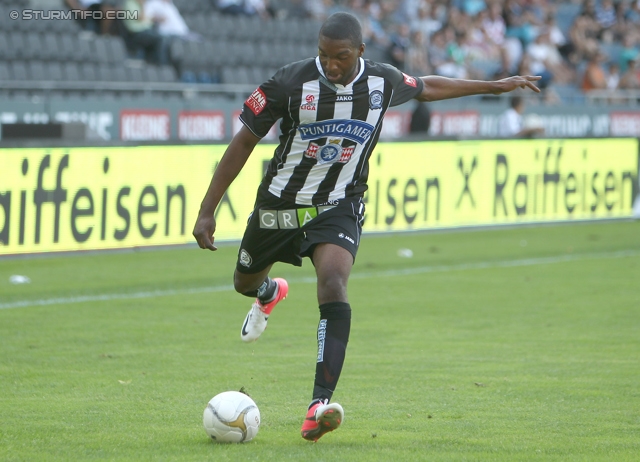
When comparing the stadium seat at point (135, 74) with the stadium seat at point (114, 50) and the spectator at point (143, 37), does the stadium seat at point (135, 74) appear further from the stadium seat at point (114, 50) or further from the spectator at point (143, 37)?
the spectator at point (143, 37)

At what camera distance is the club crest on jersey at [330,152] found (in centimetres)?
580

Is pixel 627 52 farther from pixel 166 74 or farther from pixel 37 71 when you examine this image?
pixel 37 71

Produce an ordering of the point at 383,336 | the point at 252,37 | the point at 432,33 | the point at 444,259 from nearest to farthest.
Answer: the point at 383,336
the point at 444,259
the point at 252,37
the point at 432,33

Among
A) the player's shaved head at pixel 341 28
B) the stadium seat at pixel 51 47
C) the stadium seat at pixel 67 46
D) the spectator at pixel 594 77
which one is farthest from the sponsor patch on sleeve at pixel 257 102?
the spectator at pixel 594 77

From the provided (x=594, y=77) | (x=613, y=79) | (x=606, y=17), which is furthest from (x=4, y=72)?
(x=606, y=17)

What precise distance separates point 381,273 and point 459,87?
614 cm

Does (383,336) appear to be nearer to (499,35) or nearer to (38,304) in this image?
(38,304)

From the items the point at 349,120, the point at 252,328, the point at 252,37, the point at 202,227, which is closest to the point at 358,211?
the point at 349,120

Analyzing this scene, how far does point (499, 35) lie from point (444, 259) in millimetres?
13442

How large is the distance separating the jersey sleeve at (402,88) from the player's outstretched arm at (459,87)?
95 millimetres

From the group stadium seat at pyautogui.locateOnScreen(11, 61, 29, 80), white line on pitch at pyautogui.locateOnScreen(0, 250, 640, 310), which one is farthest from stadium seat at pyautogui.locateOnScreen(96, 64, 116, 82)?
white line on pitch at pyautogui.locateOnScreen(0, 250, 640, 310)

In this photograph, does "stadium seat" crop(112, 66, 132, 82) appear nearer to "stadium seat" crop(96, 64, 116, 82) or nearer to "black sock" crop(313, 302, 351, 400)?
"stadium seat" crop(96, 64, 116, 82)

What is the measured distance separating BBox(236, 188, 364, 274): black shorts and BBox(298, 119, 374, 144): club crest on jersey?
359 millimetres

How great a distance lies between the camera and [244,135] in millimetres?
5645
